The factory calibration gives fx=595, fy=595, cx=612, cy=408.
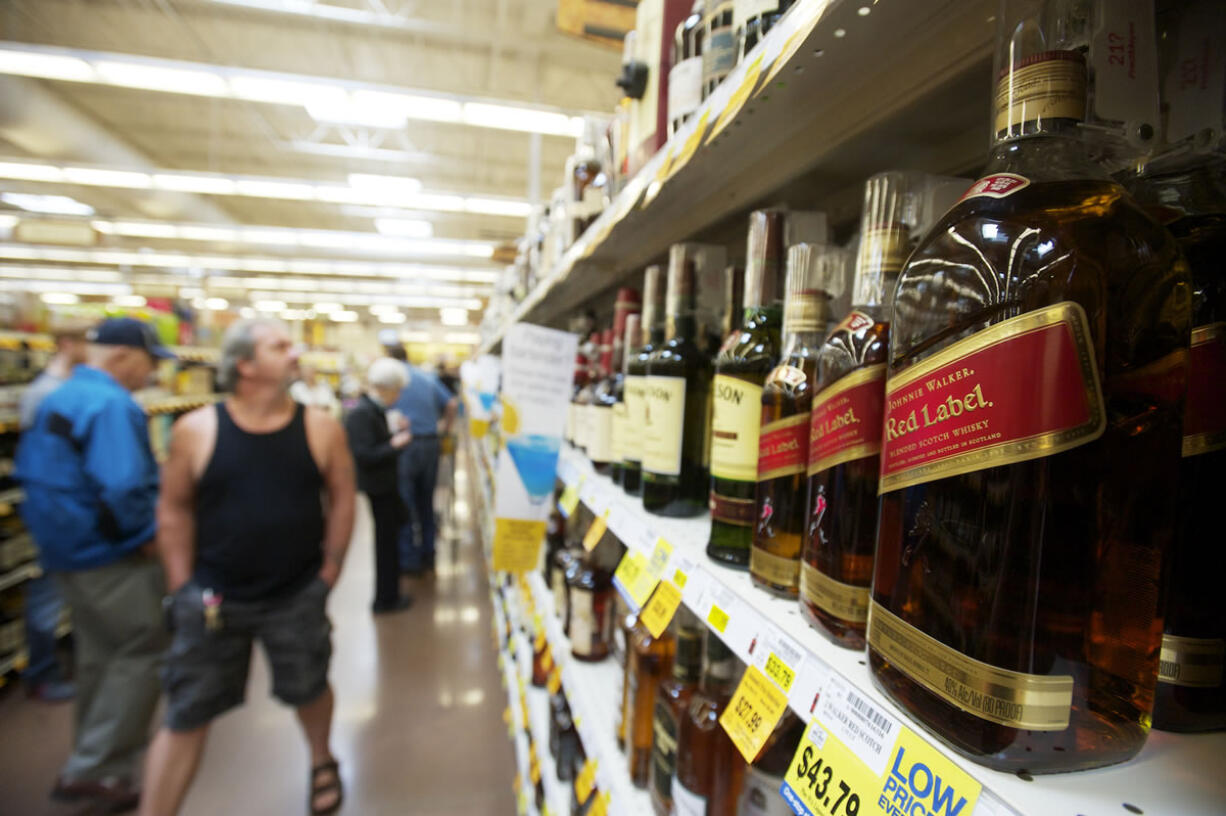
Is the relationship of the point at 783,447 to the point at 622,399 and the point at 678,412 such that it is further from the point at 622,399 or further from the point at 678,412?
the point at 622,399

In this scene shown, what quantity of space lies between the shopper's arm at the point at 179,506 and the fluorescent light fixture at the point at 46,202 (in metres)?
9.18

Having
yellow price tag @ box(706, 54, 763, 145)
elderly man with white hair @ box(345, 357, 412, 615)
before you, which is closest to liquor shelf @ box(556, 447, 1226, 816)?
yellow price tag @ box(706, 54, 763, 145)

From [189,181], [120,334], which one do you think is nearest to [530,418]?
[120,334]

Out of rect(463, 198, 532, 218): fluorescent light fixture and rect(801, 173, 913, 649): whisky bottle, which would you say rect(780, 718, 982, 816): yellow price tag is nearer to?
rect(801, 173, 913, 649): whisky bottle

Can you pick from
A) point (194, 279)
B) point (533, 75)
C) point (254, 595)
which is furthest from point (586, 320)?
point (194, 279)

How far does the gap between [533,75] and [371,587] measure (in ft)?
22.7

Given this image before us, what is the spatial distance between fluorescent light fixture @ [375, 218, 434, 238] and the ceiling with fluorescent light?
0.20 feet

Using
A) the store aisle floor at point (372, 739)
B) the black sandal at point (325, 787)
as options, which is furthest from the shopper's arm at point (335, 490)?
the store aisle floor at point (372, 739)

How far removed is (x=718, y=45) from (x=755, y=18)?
0.10 meters

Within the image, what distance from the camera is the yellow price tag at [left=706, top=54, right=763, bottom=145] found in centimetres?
58

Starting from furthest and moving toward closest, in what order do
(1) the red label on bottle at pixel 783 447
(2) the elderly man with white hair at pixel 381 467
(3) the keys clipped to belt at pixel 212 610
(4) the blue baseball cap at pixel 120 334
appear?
(2) the elderly man with white hair at pixel 381 467
(4) the blue baseball cap at pixel 120 334
(3) the keys clipped to belt at pixel 212 610
(1) the red label on bottle at pixel 783 447

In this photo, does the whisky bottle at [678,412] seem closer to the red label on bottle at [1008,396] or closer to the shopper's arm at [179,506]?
the red label on bottle at [1008,396]

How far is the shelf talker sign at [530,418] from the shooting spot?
1.56 metres

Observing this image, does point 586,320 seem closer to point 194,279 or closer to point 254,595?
point 254,595
